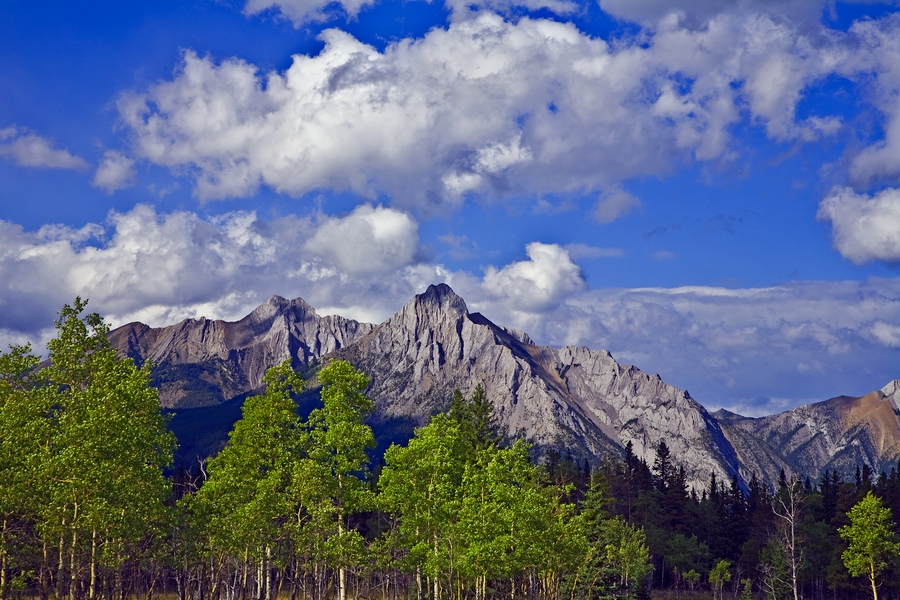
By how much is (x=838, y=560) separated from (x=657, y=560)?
37.6 meters

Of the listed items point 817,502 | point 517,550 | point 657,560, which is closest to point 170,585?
point 657,560

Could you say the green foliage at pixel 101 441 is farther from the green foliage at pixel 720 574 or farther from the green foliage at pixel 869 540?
the green foliage at pixel 720 574

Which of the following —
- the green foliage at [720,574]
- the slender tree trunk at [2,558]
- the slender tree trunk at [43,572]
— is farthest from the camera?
the green foliage at [720,574]

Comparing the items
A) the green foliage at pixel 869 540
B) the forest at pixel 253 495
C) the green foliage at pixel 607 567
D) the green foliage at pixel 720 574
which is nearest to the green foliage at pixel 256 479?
the forest at pixel 253 495

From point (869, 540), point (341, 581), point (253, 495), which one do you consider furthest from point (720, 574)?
point (253, 495)

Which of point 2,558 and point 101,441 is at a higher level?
point 101,441

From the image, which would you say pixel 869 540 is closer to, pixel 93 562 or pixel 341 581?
pixel 341 581

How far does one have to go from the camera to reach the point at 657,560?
16125 centimetres

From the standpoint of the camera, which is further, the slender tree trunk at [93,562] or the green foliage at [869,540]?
the green foliage at [869,540]

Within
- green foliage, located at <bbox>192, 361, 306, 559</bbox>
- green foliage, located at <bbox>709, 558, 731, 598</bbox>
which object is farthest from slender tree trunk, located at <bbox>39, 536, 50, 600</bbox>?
green foliage, located at <bbox>709, 558, 731, 598</bbox>

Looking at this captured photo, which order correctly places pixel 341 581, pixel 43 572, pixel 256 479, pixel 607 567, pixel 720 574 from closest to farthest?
pixel 43 572, pixel 341 581, pixel 256 479, pixel 607 567, pixel 720 574

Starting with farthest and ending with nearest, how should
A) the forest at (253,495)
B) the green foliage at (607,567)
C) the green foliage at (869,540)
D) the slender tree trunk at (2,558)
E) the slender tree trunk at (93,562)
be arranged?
the green foliage at (869,540), the green foliage at (607,567), the forest at (253,495), the slender tree trunk at (93,562), the slender tree trunk at (2,558)

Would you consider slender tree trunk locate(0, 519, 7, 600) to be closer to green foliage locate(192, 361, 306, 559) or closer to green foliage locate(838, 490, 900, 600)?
green foliage locate(192, 361, 306, 559)

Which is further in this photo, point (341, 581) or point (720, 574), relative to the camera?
point (720, 574)
